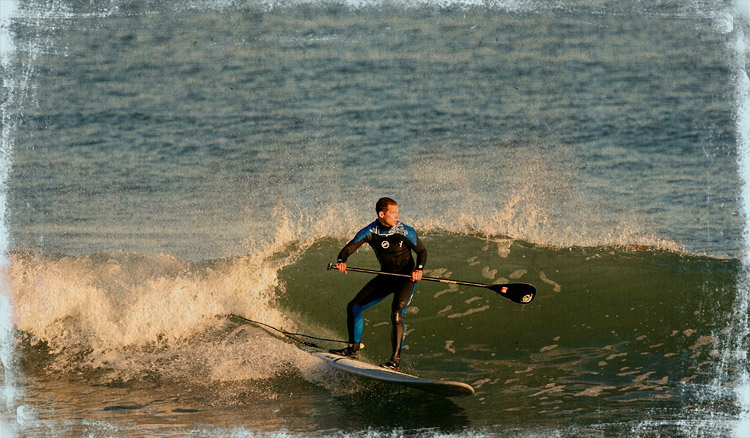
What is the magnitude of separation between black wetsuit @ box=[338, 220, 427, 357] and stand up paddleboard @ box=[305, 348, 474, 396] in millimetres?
206

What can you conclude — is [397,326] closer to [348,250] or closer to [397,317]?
[397,317]

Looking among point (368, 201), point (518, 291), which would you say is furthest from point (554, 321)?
point (368, 201)

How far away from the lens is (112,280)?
242 inches

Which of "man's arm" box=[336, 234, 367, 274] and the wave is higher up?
"man's arm" box=[336, 234, 367, 274]

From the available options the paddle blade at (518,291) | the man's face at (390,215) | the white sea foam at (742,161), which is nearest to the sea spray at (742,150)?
the white sea foam at (742,161)

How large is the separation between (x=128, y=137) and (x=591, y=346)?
6118mm

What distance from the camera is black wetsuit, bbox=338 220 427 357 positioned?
13.5 feet

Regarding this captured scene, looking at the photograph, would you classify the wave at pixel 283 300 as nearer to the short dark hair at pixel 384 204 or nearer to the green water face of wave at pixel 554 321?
the green water face of wave at pixel 554 321

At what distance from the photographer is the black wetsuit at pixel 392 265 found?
4109 mm

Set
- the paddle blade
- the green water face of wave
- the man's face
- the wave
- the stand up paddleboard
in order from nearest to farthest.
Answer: the stand up paddleboard < the man's face < the green water face of wave < the paddle blade < the wave

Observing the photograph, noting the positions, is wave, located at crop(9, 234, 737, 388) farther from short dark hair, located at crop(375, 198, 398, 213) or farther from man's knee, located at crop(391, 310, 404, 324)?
short dark hair, located at crop(375, 198, 398, 213)

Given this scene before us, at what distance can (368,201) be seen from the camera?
215 inches

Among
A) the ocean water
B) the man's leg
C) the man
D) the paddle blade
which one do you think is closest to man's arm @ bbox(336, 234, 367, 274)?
the man

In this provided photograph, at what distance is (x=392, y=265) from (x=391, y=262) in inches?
1.0
